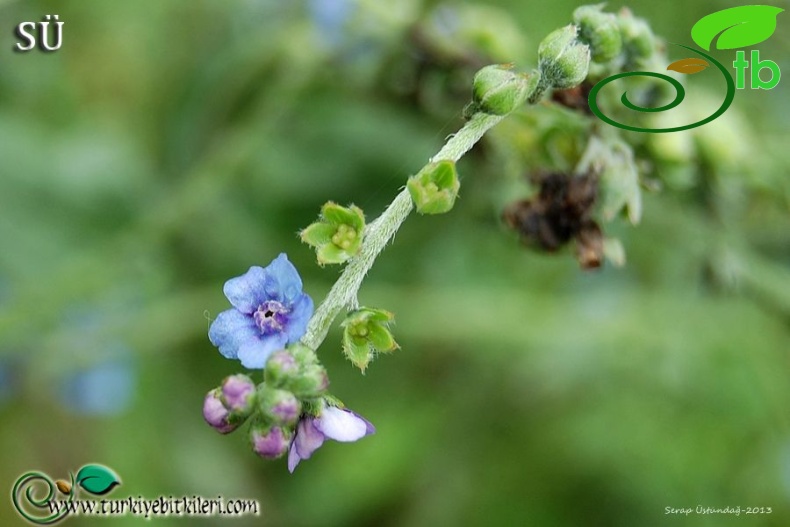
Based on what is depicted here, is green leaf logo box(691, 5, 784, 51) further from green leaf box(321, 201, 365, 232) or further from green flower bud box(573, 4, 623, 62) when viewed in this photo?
green leaf box(321, 201, 365, 232)

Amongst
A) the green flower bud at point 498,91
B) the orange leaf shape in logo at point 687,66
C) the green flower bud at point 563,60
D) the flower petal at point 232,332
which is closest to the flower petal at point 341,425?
the flower petal at point 232,332

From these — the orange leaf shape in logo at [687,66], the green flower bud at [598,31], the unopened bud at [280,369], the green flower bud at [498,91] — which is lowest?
the unopened bud at [280,369]

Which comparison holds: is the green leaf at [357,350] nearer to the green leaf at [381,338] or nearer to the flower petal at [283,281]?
the green leaf at [381,338]

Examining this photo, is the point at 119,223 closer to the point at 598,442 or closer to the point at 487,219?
the point at 487,219

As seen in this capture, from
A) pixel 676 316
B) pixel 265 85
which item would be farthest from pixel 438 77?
pixel 676 316

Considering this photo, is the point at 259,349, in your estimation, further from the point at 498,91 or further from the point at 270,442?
the point at 498,91

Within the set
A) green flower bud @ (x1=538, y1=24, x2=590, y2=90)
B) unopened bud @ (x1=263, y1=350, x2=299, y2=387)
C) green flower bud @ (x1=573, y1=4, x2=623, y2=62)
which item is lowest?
unopened bud @ (x1=263, y1=350, x2=299, y2=387)

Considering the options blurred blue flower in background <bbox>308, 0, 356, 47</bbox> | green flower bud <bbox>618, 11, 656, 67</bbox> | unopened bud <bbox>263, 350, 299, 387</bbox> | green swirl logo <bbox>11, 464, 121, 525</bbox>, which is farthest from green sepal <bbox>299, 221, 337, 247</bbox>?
blurred blue flower in background <bbox>308, 0, 356, 47</bbox>
